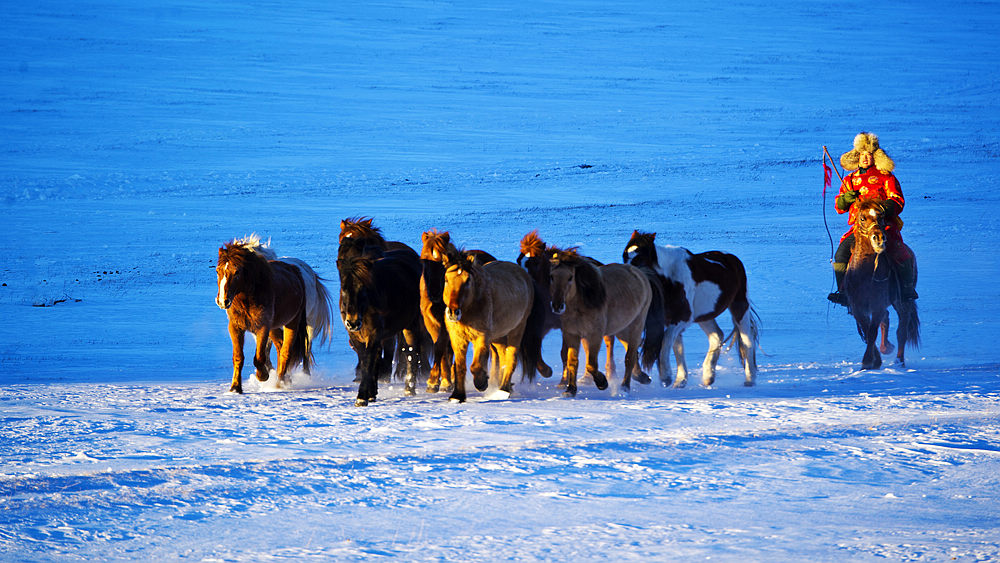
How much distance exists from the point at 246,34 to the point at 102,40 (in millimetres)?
5235

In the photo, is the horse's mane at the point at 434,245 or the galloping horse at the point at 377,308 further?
the horse's mane at the point at 434,245

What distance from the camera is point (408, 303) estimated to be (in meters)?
8.45

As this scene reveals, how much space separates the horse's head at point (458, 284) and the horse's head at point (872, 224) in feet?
13.9

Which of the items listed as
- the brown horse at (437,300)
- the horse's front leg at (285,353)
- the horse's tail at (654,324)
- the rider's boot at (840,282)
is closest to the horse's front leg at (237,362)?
the horse's front leg at (285,353)

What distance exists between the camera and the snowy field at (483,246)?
17.7 ft

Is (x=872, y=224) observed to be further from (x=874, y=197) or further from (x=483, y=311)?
(x=483, y=311)

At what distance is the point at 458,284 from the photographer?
7.60 meters

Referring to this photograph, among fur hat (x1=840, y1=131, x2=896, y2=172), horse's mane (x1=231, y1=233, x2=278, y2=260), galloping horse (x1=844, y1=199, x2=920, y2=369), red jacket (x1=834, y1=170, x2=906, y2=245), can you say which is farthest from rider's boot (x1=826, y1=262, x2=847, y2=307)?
horse's mane (x1=231, y1=233, x2=278, y2=260)

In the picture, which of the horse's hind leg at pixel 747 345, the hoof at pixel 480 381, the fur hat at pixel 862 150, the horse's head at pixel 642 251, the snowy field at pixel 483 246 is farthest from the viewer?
the fur hat at pixel 862 150

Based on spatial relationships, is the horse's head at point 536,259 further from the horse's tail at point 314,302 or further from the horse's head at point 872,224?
the horse's head at point 872,224

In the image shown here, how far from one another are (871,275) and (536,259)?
3.54m

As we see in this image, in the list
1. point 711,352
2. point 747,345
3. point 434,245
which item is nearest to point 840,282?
point 747,345

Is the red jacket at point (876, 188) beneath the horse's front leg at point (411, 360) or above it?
above

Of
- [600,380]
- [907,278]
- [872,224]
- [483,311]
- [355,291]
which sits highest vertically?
[872,224]
